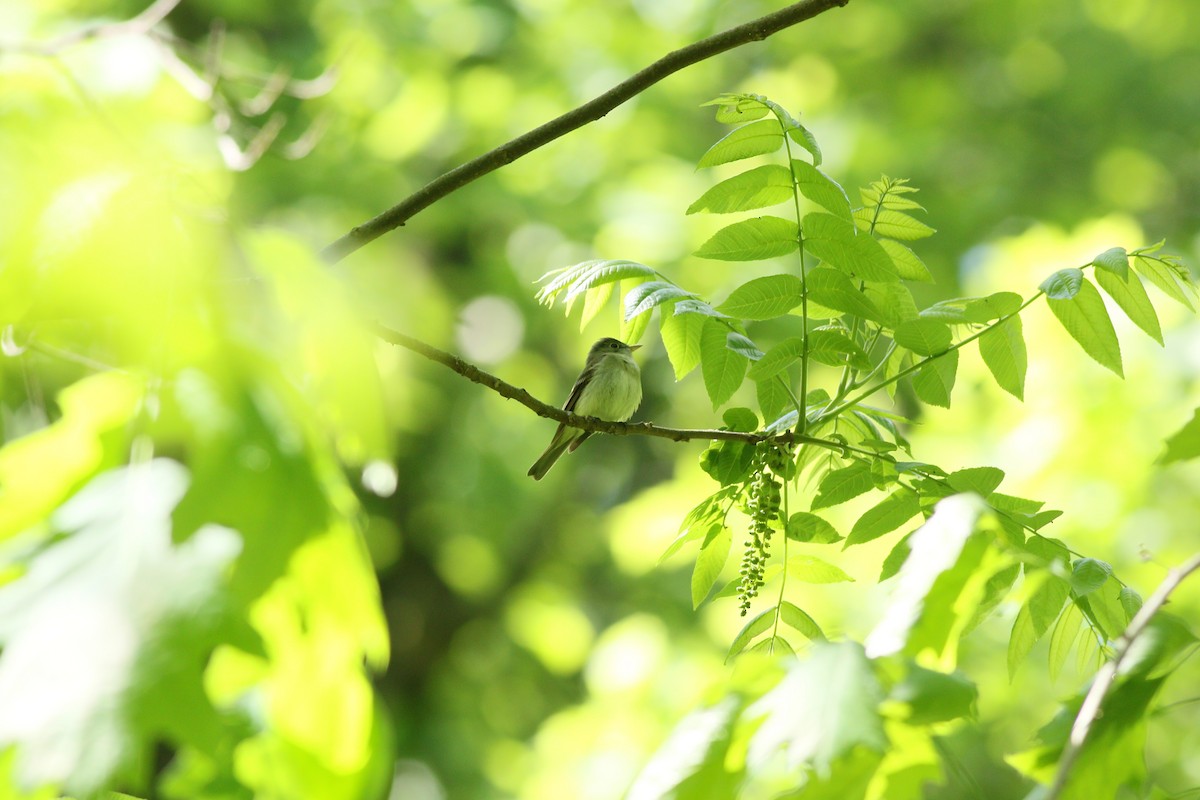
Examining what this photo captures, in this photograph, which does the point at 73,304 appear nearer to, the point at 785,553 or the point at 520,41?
the point at 785,553

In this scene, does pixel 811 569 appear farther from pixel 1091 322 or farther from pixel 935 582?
pixel 935 582

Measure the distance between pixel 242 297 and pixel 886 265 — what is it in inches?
75.5

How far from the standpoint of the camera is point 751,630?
106 inches

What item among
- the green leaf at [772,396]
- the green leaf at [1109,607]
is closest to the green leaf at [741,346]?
the green leaf at [772,396]

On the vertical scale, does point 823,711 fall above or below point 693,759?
above

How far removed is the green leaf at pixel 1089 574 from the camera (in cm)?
216

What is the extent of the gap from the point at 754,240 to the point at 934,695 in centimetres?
161

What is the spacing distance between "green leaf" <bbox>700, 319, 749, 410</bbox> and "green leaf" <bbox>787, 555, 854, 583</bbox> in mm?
559

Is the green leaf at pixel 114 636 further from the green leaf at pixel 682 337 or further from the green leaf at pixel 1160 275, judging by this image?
the green leaf at pixel 1160 275

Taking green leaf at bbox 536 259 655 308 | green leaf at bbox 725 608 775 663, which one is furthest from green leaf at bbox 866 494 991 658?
green leaf at bbox 536 259 655 308

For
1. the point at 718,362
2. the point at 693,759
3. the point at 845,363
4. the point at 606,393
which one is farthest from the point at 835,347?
the point at 606,393

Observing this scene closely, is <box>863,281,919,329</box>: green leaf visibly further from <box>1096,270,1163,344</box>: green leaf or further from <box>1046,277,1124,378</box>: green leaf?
<box>1096,270,1163,344</box>: green leaf

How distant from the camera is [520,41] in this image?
1195 cm

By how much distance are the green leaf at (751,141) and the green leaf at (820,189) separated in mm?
86
